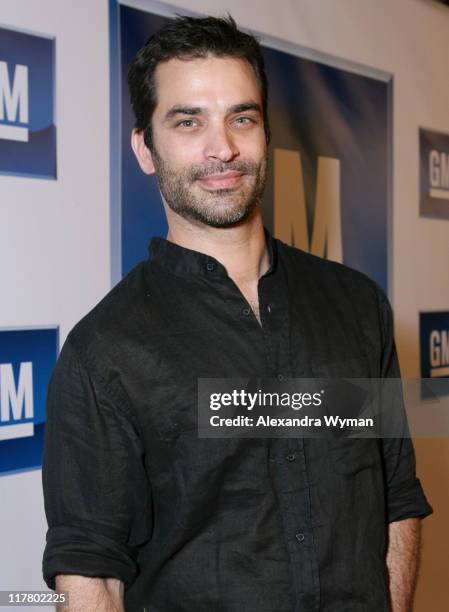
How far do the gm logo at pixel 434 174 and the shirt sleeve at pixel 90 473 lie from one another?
1554 mm

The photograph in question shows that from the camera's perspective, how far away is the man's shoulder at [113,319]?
99 centimetres

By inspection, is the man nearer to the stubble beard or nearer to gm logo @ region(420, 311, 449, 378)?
the stubble beard

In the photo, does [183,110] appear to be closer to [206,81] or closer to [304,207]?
[206,81]

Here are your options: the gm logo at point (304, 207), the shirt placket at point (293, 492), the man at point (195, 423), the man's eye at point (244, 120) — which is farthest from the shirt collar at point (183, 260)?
the gm logo at point (304, 207)

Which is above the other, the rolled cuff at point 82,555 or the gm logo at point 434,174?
the gm logo at point 434,174

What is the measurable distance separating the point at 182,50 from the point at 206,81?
7 centimetres

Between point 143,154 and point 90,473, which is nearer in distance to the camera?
point 90,473

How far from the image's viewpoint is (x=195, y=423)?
98cm

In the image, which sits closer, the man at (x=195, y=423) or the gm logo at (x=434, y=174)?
the man at (x=195, y=423)

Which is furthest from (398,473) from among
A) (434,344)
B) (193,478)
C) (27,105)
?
(434,344)

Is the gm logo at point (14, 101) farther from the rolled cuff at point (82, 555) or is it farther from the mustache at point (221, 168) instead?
the rolled cuff at point (82, 555)

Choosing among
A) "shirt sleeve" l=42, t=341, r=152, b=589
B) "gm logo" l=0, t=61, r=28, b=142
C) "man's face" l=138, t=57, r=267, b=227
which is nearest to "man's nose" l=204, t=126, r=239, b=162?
"man's face" l=138, t=57, r=267, b=227

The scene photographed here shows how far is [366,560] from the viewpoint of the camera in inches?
40.6

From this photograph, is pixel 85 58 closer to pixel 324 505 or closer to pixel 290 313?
pixel 290 313
